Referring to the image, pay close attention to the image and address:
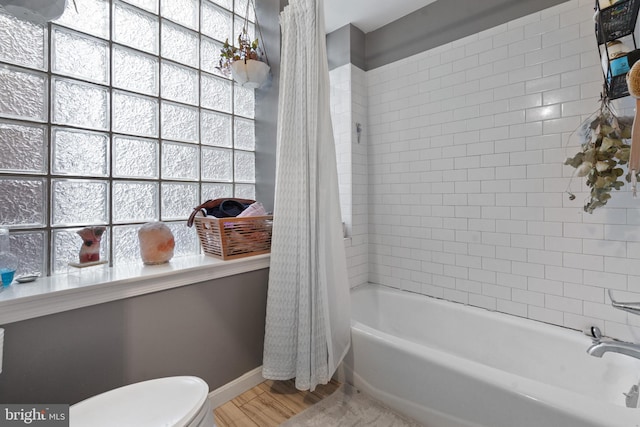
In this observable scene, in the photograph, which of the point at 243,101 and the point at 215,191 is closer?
the point at 215,191

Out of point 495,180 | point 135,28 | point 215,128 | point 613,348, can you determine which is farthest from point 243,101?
point 613,348

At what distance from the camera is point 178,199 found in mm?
1686

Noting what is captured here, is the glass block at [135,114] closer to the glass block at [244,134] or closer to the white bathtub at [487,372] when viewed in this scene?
the glass block at [244,134]

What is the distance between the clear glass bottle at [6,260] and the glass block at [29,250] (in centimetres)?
14

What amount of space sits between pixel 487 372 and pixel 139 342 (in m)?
1.46

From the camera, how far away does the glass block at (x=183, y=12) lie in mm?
1616

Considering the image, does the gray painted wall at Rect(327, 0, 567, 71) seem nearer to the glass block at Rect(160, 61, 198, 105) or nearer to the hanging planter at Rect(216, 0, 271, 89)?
the hanging planter at Rect(216, 0, 271, 89)

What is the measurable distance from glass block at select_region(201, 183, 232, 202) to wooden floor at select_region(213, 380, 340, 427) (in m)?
1.17

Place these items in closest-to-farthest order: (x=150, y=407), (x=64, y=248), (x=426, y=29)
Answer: (x=150, y=407) → (x=64, y=248) → (x=426, y=29)

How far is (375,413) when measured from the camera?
1462mm

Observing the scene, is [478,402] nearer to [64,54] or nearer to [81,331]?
[81,331]

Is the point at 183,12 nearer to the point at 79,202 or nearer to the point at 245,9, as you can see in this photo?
the point at 245,9

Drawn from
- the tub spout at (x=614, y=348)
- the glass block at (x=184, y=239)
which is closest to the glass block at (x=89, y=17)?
the glass block at (x=184, y=239)

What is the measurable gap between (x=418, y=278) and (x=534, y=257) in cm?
75
